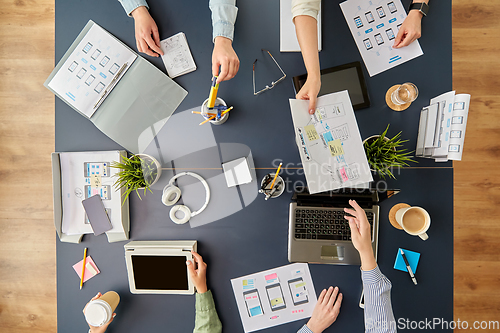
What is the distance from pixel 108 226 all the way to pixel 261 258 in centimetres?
70

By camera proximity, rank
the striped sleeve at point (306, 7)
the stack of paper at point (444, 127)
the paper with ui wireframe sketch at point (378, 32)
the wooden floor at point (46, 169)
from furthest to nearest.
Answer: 1. the wooden floor at point (46, 169)
2. the paper with ui wireframe sketch at point (378, 32)
3. the striped sleeve at point (306, 7)
4. the stack of paper at point (444, 127)

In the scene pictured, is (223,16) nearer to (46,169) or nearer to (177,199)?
(177,199)

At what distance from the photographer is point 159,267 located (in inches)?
43.0

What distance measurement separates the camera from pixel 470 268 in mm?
1560

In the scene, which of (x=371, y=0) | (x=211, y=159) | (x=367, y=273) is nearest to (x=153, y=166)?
(x=211, y=159)

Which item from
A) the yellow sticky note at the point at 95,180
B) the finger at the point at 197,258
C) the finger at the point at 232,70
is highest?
the finger at the point at 232,70

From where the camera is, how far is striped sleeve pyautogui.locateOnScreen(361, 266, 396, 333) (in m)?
0.99

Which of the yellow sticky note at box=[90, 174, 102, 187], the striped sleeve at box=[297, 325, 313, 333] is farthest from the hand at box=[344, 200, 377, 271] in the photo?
the yellow sticky note at box=[90, 174, 102, 187]

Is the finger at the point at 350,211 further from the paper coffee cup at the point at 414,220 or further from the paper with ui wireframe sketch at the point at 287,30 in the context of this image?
the paper with ui wireframe sketch at the point at 287,30

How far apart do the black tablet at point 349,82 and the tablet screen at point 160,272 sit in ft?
3.14

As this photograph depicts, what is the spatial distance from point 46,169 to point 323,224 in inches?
69.9

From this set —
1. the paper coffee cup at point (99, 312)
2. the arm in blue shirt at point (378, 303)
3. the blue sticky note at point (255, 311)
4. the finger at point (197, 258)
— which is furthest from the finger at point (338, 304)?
the paper coffee cup at point (99, 312)

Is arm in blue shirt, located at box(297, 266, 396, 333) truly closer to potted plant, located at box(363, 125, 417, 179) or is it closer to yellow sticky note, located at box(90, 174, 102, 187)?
potted plant, located at box(363, 125, 417, 179)

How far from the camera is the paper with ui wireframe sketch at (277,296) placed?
3.67 ft
